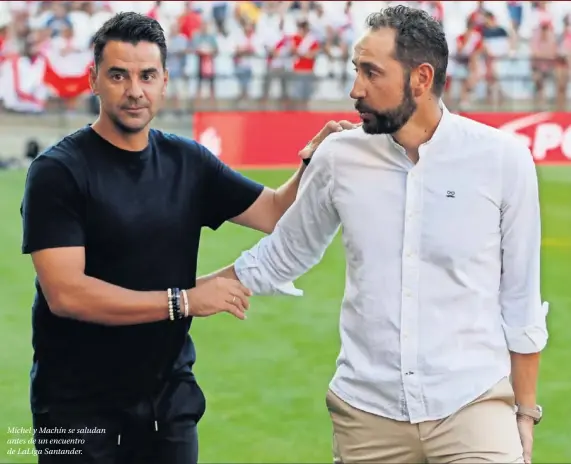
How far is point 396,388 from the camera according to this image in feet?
12.1

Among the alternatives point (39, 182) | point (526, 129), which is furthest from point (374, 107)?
point (526, 129)

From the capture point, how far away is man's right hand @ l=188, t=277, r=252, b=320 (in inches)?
160

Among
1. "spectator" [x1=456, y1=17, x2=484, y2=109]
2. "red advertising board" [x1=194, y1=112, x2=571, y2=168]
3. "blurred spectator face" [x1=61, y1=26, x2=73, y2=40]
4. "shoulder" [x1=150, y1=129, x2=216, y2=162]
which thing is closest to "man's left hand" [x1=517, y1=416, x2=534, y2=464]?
"shoulder" [x1=150, y1=129, x2=216, y2=162]

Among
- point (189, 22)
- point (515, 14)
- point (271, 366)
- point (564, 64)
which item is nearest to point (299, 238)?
point (271, 366)

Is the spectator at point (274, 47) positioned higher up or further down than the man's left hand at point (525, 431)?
further down

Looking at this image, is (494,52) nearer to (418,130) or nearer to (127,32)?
(127,32)

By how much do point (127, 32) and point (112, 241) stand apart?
71 centimetres

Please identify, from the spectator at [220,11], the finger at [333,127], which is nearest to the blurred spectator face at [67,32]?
the spectator at [220,11]

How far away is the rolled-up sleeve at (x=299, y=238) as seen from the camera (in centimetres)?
396

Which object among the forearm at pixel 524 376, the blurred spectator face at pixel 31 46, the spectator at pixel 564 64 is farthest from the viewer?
the spectator at pixel 564 64

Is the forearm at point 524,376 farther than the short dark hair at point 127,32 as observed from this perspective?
No

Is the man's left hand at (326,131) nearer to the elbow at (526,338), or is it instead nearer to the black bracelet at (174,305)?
the black bracelet at (174,305)

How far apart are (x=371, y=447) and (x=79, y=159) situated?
4.45 ft

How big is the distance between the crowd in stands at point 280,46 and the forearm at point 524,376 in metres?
17.8
